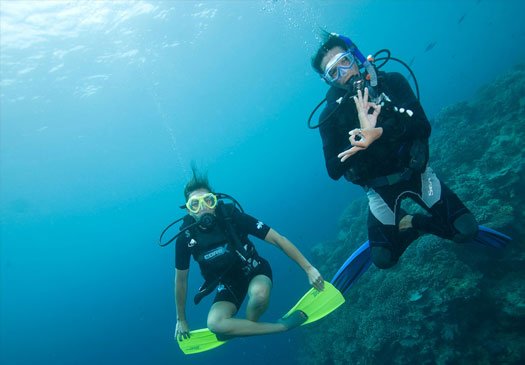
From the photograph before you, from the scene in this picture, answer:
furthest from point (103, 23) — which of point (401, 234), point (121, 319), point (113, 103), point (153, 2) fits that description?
point (121, 319)

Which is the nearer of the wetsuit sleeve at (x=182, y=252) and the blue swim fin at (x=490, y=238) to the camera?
the blue swim fin at (x=490, y=238)

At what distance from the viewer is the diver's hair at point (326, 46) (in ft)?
12.4

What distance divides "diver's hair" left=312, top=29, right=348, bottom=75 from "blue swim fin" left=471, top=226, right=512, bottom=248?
11.1ft

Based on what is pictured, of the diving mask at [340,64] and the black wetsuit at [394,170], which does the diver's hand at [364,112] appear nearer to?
the black wetsuit at [394,170]

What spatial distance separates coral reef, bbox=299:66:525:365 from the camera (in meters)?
5.77

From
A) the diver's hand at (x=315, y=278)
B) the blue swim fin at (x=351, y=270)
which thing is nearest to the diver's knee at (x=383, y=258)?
the diver's hand at (x=315, y=278)

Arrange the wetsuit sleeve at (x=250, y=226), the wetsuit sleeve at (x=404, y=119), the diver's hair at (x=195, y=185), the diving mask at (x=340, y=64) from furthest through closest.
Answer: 1. the diver's hair at (x=195, y=185)
2. the wetsuit sleeve at (x=250, y=226)
3. the diving mask at (x=340, y=64)
4. the wetsuit sleeve at (x=404, y=119)

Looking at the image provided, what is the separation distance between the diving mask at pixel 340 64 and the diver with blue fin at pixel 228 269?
2397mm

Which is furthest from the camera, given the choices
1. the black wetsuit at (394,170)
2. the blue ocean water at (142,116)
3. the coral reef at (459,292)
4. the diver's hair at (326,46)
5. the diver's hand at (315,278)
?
the blue ocean water at (142,116)

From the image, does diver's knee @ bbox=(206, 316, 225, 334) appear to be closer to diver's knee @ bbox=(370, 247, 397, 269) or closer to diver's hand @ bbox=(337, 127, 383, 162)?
diver's knee @ bbox=(370, 247, 397, 269)

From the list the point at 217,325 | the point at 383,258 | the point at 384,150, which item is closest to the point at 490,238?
the point at 383,258

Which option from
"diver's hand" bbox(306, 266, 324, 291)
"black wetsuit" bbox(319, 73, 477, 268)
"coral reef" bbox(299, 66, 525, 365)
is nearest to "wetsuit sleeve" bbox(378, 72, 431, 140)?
"black wetsuit" bbox(319, 73, 477, 268)

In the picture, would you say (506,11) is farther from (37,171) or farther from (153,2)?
(37,171)

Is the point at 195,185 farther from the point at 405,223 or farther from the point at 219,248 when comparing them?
the point at 405,223
